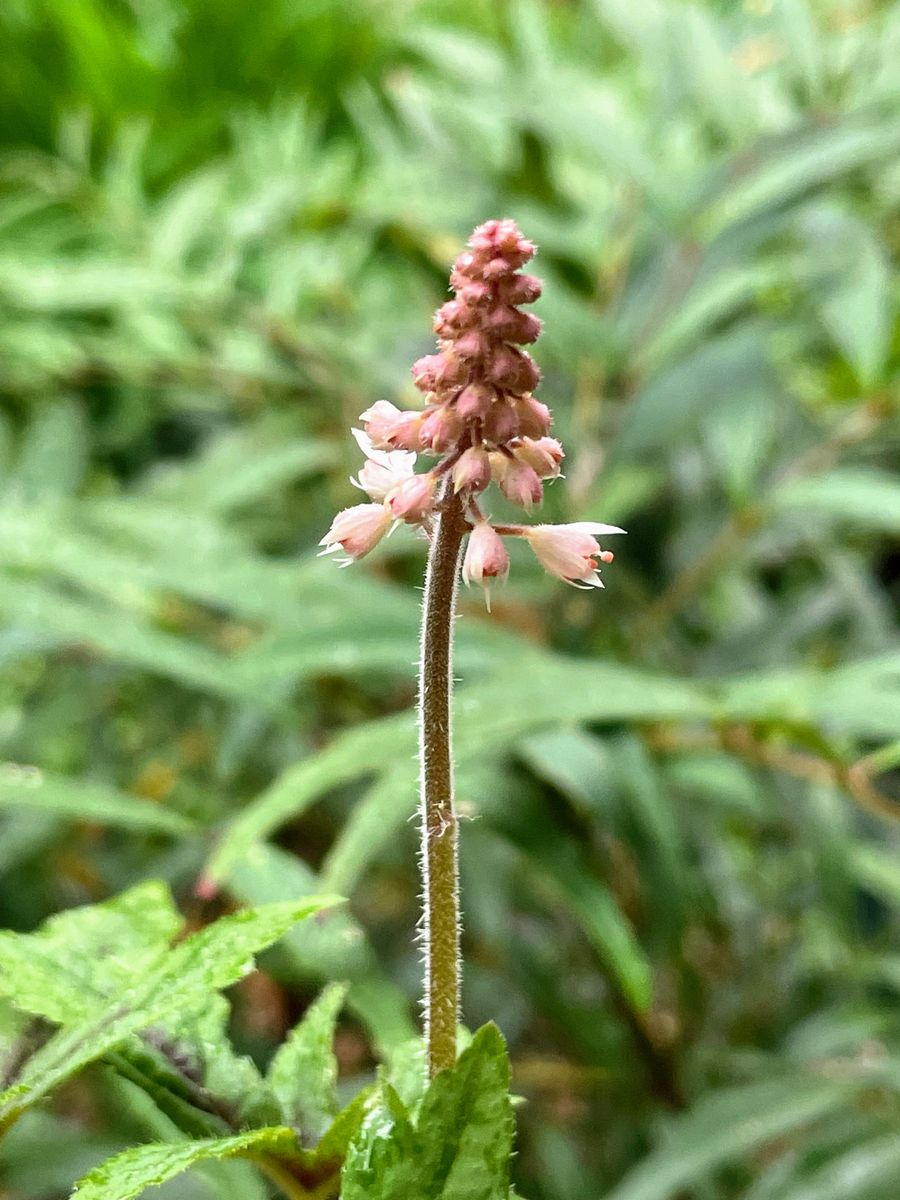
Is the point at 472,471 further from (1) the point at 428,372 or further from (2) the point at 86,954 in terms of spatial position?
(2) the point at 86,954

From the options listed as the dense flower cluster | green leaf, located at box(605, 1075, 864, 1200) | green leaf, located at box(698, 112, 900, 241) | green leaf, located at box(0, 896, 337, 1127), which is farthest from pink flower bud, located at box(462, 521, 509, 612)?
green leaf, located at box(698, 112, 900, 241)

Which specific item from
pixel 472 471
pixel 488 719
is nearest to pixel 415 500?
pixel 472 471

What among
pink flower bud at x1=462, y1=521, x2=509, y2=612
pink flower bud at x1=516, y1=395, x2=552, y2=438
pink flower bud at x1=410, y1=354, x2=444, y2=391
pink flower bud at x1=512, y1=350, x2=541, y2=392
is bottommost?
pink flower bud at x1=462, y1=521, x2=509, y2=612

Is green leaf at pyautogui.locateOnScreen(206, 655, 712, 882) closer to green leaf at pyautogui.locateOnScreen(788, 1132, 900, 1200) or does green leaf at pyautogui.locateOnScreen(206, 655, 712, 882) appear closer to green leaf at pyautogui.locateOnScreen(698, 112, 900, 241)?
green leaf at pyautogui.locateOnScreen(788, 1132, 900, 1200)

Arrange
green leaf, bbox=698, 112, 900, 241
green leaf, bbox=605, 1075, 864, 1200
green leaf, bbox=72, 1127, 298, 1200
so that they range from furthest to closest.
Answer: green leaf, bbox=698, 112, 900, 241, green leaf, bbox=605, 1075, 864, 1200, green leaf, bbox=72, 1127, 298, 1200

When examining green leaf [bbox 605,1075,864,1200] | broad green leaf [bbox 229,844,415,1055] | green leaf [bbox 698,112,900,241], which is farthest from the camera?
green leaf [bbox 698,112,900,241]
